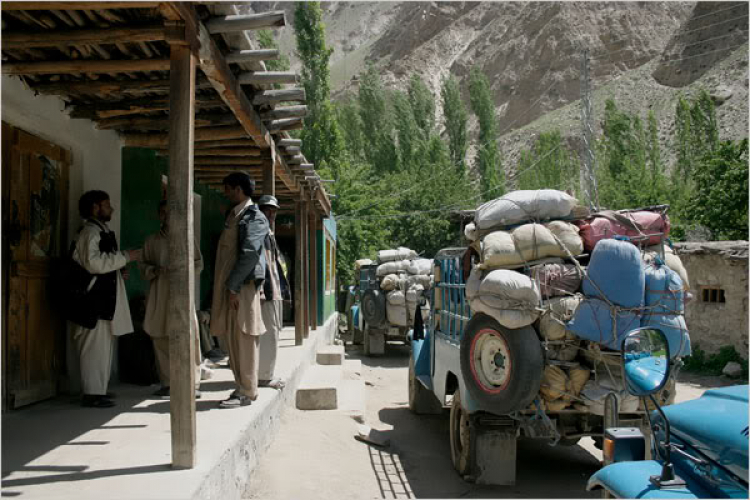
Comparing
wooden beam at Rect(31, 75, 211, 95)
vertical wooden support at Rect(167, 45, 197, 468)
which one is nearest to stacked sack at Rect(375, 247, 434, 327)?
wooden beam at Rect(31, 75, 211, 95)

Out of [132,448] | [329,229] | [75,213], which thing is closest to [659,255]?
[132,448]

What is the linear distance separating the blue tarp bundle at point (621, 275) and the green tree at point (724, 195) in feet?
44.2

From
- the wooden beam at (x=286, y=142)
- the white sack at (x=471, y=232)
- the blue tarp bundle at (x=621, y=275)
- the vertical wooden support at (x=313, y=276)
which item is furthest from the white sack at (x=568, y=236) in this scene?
the vertical wooden support at (x=313, y=276)

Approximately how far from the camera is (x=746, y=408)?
235 centimetres

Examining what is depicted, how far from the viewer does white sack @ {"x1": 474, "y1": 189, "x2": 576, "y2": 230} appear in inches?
210

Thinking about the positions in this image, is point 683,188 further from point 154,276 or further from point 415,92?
point 154,276

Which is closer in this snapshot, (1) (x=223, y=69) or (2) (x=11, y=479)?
(2) (x=11, y=479)

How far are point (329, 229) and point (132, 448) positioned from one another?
48.0 feet

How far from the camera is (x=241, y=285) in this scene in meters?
4.98

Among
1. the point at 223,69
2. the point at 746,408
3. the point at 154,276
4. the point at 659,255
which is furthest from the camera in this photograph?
the point at 154,276

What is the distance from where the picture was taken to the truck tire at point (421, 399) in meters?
8.16

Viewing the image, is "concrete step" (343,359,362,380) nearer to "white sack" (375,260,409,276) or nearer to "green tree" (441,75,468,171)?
"white sack" (375,260,409,276)

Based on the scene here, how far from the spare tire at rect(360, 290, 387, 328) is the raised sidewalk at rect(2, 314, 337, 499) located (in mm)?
8023

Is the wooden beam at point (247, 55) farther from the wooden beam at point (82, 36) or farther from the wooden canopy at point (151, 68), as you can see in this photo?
the wooden beam at point (82, 36)
